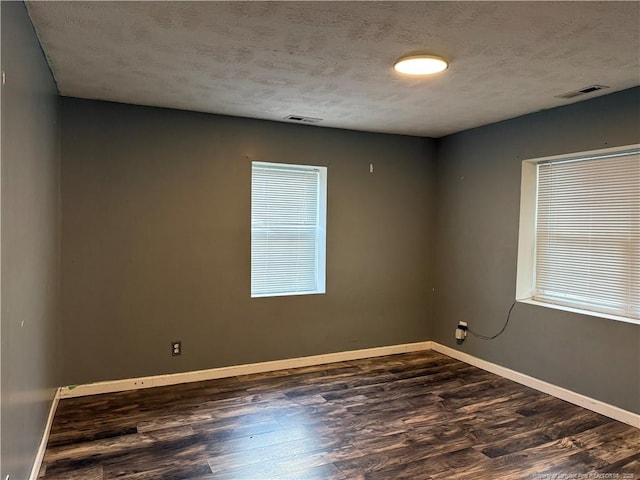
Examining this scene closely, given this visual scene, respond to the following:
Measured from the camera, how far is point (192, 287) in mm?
3912

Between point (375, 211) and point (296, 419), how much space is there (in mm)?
2323

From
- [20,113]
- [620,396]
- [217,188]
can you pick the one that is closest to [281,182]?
[217,188]

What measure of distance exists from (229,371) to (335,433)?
4.65 feet

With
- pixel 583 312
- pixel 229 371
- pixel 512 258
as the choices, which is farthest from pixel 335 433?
pixel 512 258

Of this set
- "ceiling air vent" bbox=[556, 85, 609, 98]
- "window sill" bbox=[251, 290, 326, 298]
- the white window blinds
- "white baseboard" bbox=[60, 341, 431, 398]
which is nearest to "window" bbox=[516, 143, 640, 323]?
the white window blinds

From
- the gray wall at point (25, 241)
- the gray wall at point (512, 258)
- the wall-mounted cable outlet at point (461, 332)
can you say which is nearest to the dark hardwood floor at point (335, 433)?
the gray wall at point (512, 258)

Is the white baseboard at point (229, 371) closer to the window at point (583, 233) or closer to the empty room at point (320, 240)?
the empty room at point (320, 240)

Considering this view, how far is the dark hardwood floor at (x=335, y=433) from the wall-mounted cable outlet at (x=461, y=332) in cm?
64

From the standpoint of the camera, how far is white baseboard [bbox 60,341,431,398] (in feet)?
11.8

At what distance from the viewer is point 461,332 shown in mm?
4645

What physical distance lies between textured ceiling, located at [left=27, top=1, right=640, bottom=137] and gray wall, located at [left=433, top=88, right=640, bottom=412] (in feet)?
0.86

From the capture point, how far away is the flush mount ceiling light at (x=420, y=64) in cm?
252

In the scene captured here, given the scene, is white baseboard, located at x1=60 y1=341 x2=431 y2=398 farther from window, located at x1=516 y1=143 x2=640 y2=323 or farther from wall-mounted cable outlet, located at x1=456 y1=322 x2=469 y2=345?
window, located at x1=516 y1=143 x2=640 y2=323

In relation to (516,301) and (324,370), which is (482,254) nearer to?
(516,301)
